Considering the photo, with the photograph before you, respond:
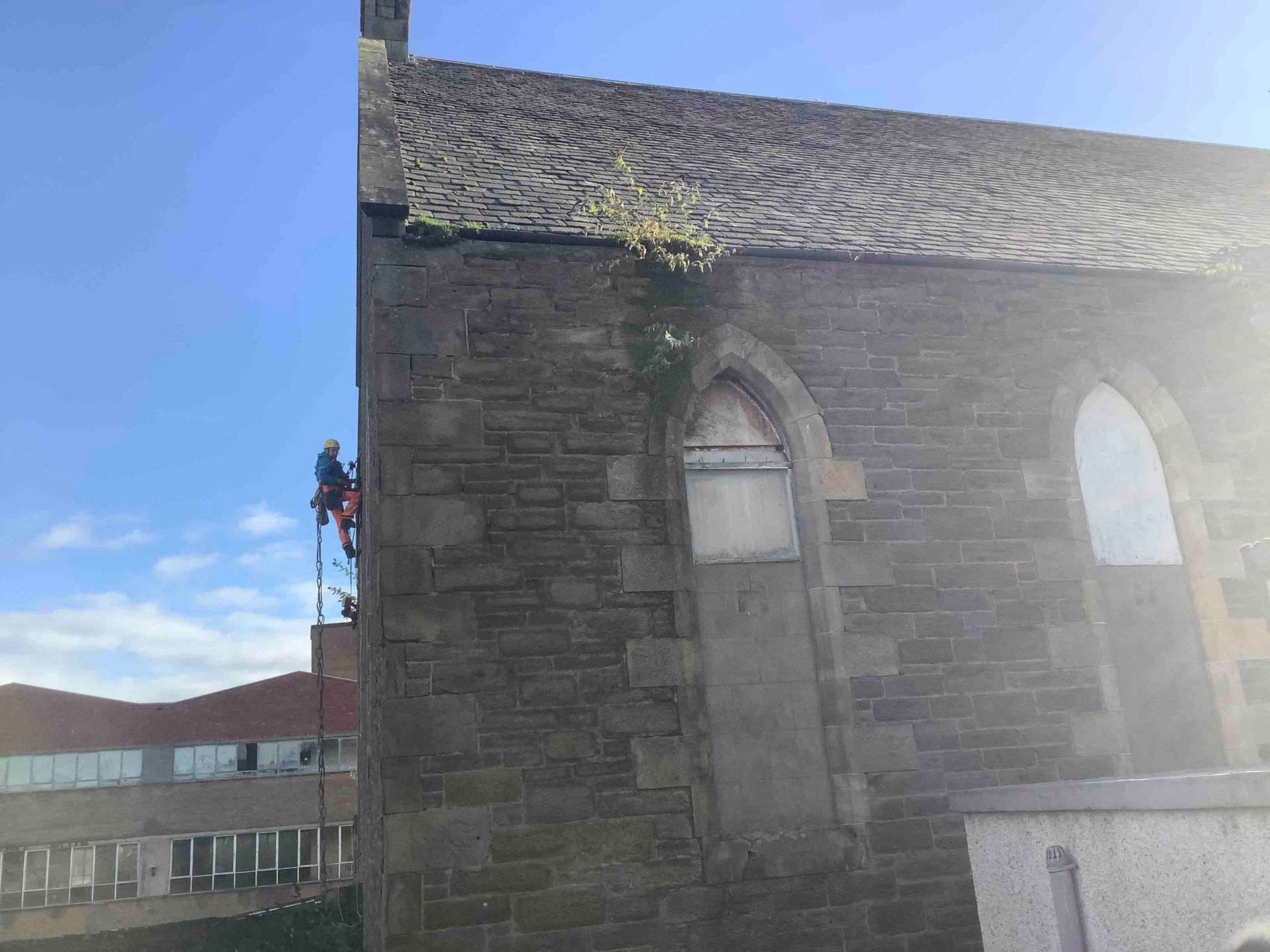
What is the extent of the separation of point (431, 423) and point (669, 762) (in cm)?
291

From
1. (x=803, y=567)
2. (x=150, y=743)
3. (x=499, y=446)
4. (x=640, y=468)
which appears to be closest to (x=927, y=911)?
(x=803, y=567)

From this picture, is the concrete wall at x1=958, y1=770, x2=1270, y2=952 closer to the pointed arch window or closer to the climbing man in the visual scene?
the pointed arch window

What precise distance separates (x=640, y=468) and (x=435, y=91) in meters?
6.58

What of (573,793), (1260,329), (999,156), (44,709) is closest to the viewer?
(573,793)

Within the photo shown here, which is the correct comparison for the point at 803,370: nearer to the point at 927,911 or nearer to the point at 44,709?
the point at 927,911

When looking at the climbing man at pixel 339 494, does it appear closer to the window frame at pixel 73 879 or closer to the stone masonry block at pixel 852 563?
the stone masonry block at pixel 852 563

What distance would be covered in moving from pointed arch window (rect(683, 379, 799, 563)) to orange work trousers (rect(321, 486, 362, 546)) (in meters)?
4.94

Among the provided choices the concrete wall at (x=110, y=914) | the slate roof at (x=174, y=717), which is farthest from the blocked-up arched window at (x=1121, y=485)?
the slate roof at (x=174, y=717)

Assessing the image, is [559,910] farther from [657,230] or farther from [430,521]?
[657,230]

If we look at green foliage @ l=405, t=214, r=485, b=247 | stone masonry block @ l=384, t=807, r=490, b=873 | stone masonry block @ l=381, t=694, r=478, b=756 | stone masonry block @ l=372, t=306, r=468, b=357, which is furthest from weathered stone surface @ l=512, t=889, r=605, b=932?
green foliage @ l=405, t=214, r=485, b=247

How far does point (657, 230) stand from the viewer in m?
8.26

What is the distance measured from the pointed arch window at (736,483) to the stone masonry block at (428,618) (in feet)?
6.15

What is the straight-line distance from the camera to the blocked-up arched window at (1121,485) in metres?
8.97

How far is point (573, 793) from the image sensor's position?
→ 22.5 ft
